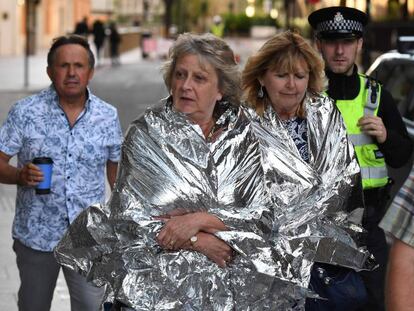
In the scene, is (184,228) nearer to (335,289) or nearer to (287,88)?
(335,289)

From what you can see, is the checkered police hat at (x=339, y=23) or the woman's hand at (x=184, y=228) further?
the checkered police hat at (x=339, y=23)

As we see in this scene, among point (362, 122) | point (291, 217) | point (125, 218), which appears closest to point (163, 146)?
point (125, 218)

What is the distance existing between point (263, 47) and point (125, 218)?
110 cm

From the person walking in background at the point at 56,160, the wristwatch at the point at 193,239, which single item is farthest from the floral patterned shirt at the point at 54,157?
the wristwatch at the point at 193,239

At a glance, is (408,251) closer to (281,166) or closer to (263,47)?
(281,166)

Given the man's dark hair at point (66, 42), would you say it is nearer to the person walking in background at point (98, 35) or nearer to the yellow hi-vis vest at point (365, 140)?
the yellow hi-vis vest at point (365, 140)

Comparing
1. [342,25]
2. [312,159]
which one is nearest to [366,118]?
[342,25]

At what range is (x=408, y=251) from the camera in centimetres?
309

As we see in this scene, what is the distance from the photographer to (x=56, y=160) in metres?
5.24

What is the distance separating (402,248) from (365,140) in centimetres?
225

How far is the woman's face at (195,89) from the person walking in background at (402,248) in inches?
47.8

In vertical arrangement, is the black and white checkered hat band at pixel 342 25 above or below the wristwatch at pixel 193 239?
above

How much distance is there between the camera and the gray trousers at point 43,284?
206 inches

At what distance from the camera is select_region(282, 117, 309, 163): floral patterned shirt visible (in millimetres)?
4531
